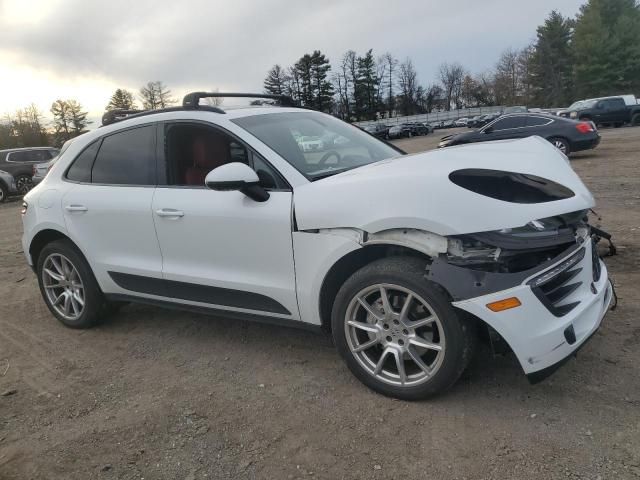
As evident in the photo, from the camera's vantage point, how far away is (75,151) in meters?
4.44

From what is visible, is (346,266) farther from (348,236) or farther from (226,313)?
(226,313)

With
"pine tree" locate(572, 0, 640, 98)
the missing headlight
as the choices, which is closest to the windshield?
the missing headlight

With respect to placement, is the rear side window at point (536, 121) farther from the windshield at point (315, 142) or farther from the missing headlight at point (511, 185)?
the missing headlight at point (511, 185)

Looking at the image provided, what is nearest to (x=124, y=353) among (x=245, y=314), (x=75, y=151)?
(x=245, y=314)

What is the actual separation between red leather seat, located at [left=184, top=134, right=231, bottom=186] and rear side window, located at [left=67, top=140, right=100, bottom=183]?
41.3 inches

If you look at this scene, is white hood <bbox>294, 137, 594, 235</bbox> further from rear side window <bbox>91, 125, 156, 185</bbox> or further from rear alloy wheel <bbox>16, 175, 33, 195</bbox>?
rear alloy wheel <bbox>16, 175, 33, 195</bbox>

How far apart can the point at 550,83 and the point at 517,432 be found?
3115 inches

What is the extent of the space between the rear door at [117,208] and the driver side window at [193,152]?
162 millimetres

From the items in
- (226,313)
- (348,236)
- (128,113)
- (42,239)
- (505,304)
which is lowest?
(226,313)

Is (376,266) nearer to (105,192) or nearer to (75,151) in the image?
(105,192)

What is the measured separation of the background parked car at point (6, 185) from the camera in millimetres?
18094

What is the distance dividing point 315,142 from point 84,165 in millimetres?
2005

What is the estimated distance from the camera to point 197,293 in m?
3.66

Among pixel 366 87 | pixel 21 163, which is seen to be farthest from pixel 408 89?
pixel 21 163
